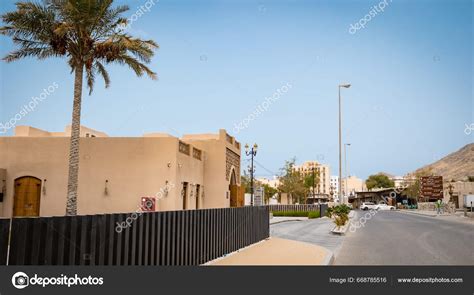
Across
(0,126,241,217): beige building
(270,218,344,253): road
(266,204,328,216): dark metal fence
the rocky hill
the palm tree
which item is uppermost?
the rocky hill

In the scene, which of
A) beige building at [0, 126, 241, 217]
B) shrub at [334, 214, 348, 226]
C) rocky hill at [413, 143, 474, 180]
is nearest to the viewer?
beige building at [0, 126, 241, 217]

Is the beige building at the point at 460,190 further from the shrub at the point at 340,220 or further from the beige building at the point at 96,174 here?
the beige building at the point at 96,174

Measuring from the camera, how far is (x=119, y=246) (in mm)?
7363

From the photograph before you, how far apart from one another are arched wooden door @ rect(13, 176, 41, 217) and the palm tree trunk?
550cm

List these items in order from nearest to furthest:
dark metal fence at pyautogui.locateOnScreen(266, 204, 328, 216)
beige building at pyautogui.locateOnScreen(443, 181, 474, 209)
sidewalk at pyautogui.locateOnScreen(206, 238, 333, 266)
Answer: sidewalk at pyautogui.locateOnScreen(206, 238, 333, 266)
dark metal fence at pyautogui.locateOnScreen(266, 204, 328, 216)
beige building at pyautogui.locateOnScreen(443, 181, 474, 209)

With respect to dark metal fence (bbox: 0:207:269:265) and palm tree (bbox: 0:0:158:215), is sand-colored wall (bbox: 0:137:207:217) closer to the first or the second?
palm tree (bbox: 0:0:158:215)

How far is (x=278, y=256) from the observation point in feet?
37.9

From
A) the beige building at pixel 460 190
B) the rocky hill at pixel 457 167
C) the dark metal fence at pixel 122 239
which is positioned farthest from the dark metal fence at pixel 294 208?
the rocky hill at pixel 457 167

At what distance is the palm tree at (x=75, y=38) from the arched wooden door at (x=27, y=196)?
5.73 meters

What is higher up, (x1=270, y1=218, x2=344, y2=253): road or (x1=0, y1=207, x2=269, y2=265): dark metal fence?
(x1=0, y1=207, x2=269, y2=265): dark metal fence

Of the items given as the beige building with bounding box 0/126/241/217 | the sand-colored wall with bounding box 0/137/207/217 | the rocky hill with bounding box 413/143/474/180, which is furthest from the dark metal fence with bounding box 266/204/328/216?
the rocky hill with bounding box 413/143/474/180

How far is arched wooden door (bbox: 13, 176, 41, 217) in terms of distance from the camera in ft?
73.8

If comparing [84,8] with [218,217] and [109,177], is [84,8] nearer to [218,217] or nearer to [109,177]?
[109,177]

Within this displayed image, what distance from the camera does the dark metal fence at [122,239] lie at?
583 centimetres
